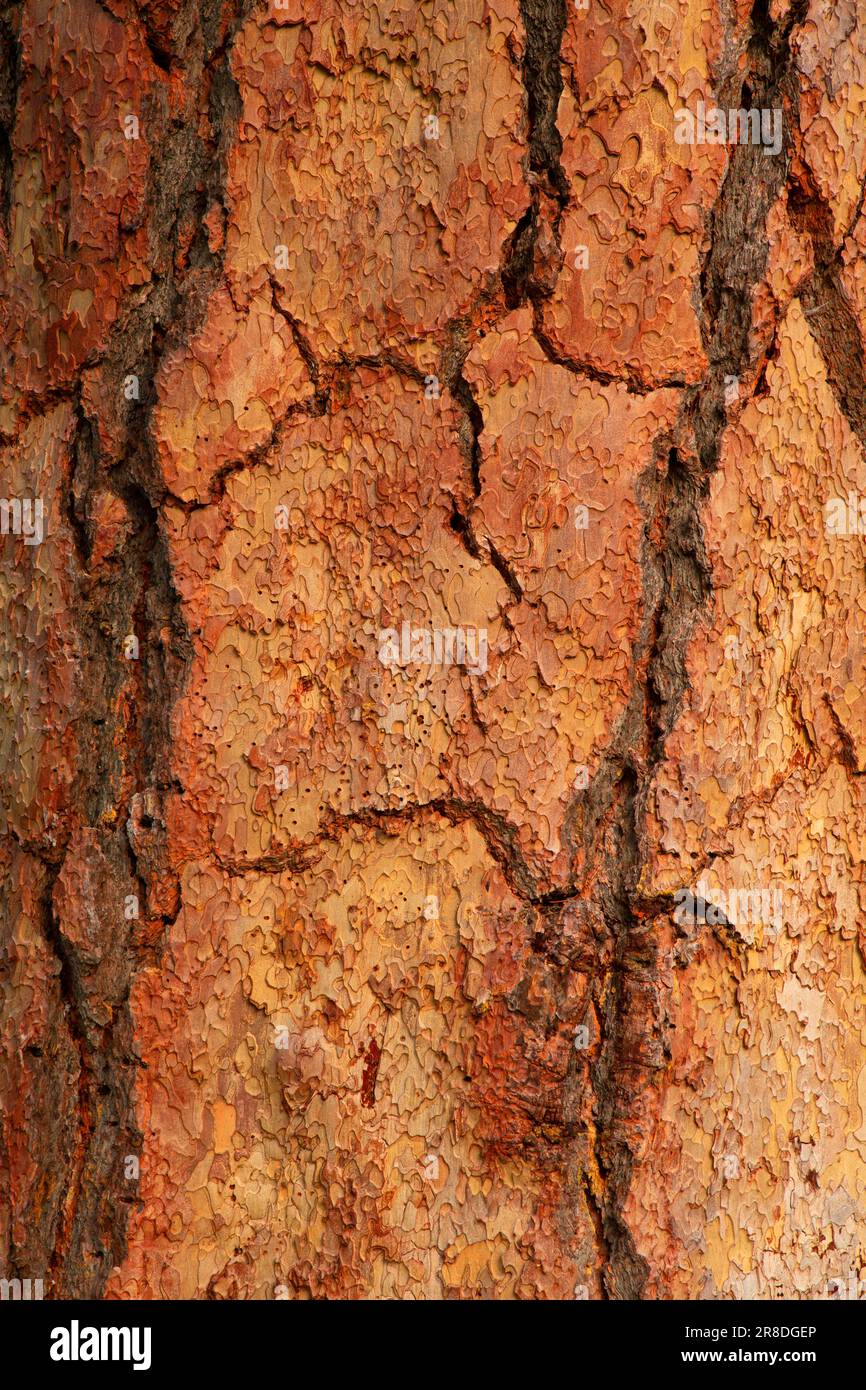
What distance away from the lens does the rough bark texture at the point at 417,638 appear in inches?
33.0

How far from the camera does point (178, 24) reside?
0.86 metres

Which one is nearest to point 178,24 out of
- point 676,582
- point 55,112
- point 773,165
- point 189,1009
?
point 55,112

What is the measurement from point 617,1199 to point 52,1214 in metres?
0.44
